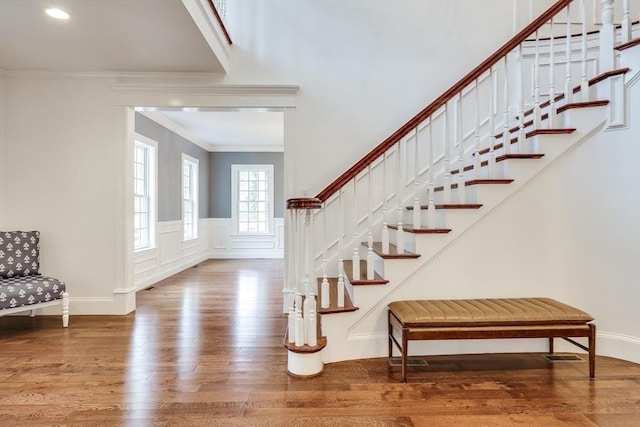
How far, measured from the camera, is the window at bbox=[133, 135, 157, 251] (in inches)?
201

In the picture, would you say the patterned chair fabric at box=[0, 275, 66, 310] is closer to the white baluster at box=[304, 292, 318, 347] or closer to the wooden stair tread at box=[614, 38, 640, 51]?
the white baluster at box=[304, 292, 318, 347]

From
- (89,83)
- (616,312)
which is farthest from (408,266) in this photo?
(89,83)

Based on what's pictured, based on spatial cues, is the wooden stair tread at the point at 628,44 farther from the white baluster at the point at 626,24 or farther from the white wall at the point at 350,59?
the white wall at the point at 350,59

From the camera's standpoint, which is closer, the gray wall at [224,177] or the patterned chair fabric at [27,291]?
the patterned chair fabric at [27,291]

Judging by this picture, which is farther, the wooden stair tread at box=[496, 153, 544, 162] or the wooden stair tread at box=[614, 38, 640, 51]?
the wooden stair tread at box=[496, 153, 544, 162]

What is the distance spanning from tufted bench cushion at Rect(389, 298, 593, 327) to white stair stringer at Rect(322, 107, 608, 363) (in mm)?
236

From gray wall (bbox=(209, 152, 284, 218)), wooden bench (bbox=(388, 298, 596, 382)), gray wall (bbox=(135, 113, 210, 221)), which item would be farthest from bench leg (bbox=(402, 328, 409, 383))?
gray wall (bbox=(209, 152, 284, 218))

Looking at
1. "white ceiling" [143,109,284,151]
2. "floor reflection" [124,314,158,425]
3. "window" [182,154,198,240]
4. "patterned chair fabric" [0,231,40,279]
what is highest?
"white ceiling" [143,109,284,151]

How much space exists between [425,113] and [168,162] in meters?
4.73

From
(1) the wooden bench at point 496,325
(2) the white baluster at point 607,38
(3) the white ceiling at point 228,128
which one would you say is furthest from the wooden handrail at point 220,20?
(2) the white baluster at point 607,38

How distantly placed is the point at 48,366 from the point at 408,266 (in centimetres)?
271

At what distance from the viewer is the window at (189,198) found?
263 inches

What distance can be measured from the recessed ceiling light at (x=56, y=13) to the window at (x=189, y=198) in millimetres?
3978

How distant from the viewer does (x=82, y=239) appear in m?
3.64
